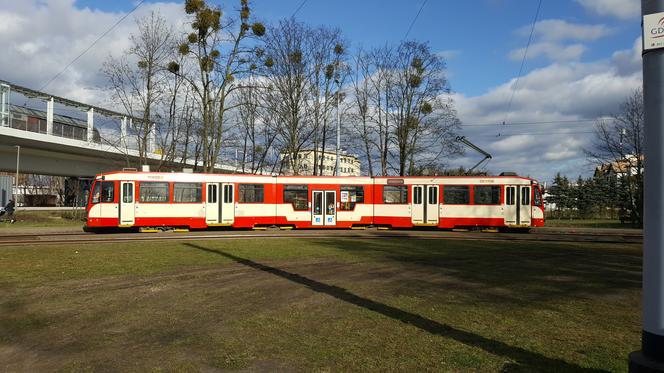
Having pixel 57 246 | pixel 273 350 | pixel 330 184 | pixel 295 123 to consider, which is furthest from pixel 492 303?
pixel 295 123

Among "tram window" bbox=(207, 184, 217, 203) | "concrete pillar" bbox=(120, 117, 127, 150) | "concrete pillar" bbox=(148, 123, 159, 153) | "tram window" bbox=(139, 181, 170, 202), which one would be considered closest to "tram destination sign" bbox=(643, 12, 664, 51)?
"tram window" bbox=(207, 184, 217, 203)

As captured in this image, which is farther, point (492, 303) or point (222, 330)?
point (492, 303)

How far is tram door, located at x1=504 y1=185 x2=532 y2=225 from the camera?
27.3 meters

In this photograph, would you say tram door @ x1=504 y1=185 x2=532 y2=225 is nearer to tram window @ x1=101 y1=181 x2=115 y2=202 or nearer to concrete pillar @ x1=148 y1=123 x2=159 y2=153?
tram window @ x1=101 y1=181 x2=115 y2=202

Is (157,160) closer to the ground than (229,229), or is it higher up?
higher up

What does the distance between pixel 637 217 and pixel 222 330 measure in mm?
41828

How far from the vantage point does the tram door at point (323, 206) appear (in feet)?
92.5

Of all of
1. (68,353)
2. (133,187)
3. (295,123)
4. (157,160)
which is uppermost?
(295,123)

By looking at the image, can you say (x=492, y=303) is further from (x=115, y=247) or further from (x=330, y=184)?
(x=330, y=184)

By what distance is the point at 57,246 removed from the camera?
16922 mm

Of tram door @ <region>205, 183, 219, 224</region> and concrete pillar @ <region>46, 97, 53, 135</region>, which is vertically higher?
concrete pillar @ <region>46, 97, 53, 135</region>

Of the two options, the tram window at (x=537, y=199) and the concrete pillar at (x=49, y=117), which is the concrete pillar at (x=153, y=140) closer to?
the concrete pillar at (x=49, y=117)

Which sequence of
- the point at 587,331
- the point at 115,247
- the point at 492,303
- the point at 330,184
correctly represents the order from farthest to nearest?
the point at 330,184 < the point at 115,247 < the point at 492,303 < the point at 587,331

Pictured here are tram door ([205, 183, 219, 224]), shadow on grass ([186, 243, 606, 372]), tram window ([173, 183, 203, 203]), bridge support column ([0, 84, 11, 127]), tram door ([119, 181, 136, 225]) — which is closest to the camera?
shadow on grass ([186, 243, 606, 372])
